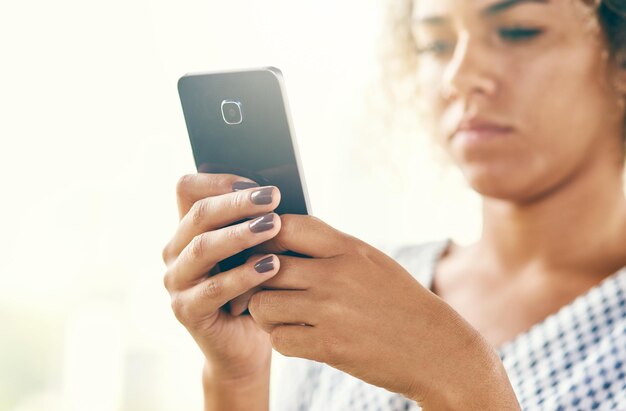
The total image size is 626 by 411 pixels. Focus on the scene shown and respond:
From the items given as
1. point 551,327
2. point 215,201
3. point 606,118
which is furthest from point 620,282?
point 215,201

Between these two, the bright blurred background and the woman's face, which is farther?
the bright blurred background

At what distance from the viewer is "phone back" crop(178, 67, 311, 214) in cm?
67

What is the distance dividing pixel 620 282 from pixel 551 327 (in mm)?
94

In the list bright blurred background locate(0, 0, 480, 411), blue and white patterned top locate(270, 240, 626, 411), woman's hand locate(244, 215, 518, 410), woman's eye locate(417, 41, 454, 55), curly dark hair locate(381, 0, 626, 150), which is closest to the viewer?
woman's hand locate(244, 215, 518, 410)

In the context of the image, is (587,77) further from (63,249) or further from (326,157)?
(63,249)

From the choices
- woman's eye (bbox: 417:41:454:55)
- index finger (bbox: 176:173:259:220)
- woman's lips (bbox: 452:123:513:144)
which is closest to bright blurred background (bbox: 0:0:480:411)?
woman's eye (bbox: 417:41:454:55)

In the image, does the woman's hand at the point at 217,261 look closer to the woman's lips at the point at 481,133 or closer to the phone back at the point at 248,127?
the phone back at the point at 248,127

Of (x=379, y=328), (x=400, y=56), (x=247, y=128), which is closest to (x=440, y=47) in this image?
(x=400, y=56)

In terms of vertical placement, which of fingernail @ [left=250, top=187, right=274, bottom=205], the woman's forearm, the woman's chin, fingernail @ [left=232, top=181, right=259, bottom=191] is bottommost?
the woman's forearm

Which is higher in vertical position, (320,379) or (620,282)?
(620,282)

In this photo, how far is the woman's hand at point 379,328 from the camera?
611 mm

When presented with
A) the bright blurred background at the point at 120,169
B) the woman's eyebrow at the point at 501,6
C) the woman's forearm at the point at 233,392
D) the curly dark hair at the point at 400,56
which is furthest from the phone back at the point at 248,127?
Result: the bright blurred background at the point at 120,169

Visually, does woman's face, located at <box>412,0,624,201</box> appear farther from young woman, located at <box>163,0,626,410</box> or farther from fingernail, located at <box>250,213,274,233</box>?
fingernail, located at <box>250,213,274,233</box>

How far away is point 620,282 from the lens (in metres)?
0.91
